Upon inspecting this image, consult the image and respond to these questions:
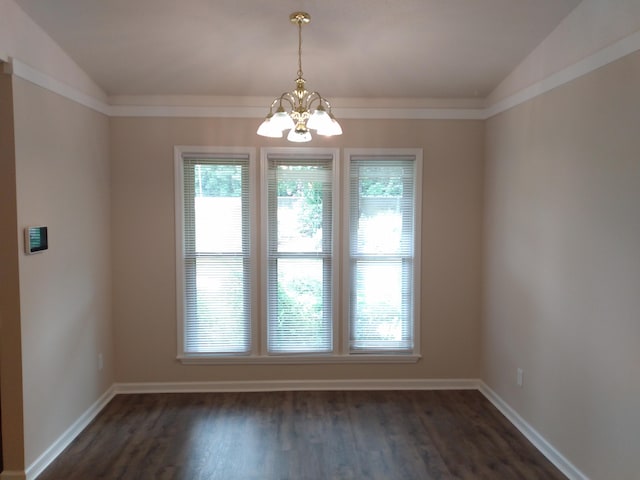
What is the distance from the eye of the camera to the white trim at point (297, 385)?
3867 millimetres

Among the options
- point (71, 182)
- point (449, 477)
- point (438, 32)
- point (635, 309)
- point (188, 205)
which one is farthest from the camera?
point (188, 205)

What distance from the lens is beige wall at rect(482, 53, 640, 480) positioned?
219 centimetres

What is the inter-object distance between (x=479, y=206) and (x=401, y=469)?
2317mm

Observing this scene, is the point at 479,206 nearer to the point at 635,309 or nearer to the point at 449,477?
the point at 635,309

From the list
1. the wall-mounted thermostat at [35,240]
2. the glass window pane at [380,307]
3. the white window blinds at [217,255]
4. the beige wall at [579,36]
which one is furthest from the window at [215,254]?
the beige wall at [579,36]

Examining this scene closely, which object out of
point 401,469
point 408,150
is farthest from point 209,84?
point 401,469

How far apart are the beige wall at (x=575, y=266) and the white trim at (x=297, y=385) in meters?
0.53

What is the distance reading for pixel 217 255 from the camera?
3.87 m

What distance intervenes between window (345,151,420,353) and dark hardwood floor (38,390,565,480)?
1.80 ft

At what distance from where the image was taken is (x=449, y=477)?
2.65 m

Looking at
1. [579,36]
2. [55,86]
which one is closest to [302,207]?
[55,86]

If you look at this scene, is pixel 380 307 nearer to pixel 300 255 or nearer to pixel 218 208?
pixel 300 255

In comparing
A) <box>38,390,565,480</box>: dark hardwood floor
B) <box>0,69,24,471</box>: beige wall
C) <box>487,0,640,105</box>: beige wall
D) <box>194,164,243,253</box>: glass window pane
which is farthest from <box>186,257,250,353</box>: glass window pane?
<box>487,0,640,105</box>: beige wall

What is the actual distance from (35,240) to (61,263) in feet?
1.23
